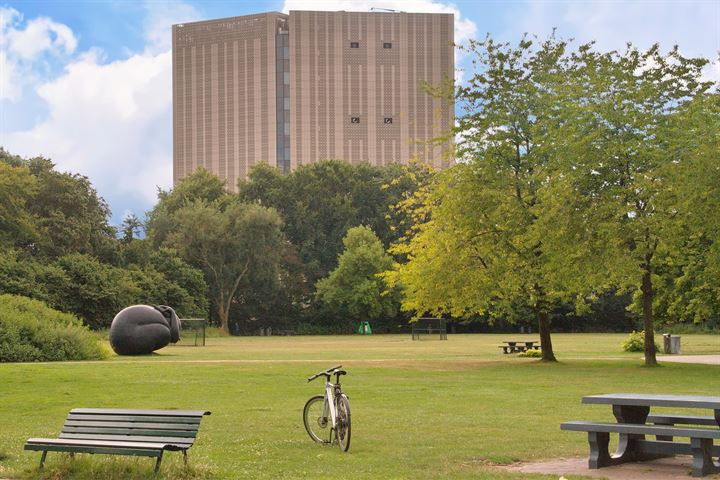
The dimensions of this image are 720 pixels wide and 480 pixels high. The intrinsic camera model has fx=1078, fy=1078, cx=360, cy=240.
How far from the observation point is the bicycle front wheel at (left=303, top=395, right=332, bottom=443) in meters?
15.8

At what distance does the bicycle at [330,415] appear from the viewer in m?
14.9

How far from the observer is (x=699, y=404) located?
12352mm

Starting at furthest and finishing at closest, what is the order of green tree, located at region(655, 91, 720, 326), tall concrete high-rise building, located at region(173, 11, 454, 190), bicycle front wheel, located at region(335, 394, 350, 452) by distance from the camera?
1. tall concrete high-rise building, located at region(173, 11, 454, 190)
2. green tree, located at region(655, 91, 720, 326)
3. bicycle front wheel, located at region(335, 394, 350, 452)

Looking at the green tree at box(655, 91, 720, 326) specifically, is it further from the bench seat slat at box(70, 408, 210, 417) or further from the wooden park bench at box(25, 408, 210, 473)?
the wooden park bench at box(25, 408, 210, 473)

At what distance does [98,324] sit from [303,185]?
3524 cm

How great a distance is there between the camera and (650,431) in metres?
12.9

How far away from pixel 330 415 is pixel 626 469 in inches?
168

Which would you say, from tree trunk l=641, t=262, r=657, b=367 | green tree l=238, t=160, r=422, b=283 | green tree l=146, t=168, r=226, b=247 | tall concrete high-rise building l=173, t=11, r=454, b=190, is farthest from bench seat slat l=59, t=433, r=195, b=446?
tall concrete high-rise building l=173, t=11, r=454, b=190

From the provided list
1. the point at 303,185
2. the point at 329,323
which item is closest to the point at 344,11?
the point at 303,185

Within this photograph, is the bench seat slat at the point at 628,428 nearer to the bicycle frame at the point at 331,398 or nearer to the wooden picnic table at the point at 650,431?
the wooden picnic table at the point at 650,431

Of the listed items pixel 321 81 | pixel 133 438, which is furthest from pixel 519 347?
pixel 321 81

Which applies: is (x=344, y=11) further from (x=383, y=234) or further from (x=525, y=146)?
(x=525, y=146)

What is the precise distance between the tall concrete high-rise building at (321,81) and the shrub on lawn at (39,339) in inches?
4493

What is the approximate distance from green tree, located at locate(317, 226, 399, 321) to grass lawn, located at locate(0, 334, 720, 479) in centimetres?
5288
